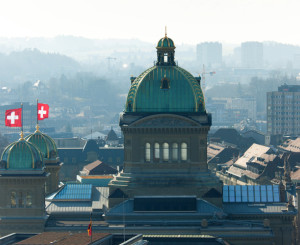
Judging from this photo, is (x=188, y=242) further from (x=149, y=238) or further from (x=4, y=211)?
(x=4, y=211)

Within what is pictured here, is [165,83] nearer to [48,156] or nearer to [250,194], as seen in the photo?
[250,194]

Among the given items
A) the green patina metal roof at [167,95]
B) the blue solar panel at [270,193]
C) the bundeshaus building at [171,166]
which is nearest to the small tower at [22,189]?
the bundeshaus building at [171,166]

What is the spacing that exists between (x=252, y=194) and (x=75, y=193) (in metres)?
19.0

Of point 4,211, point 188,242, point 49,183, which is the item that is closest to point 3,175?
point 4,211

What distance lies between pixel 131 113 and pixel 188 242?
25.2 m

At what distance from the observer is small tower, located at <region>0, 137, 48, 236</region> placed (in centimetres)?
13612

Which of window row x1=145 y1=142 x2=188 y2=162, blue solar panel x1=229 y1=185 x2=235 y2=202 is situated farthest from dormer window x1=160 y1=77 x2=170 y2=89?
blue solar panel x1=229 y1=185 x2=235 y2=202

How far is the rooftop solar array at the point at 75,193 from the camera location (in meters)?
144

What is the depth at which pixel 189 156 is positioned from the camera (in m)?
142

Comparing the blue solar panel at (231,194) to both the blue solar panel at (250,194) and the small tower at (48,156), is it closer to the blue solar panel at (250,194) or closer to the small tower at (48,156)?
the blue solar panel at (250,194)

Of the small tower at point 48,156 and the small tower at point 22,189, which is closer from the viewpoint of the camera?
the small tower at point 22,189

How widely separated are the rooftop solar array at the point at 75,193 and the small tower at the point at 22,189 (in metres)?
6.55

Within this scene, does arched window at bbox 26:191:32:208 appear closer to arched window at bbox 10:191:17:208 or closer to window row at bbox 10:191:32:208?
window row at bbox 10:191:32:208

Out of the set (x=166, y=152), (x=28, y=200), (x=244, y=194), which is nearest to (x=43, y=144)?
(x=28, y=200)
